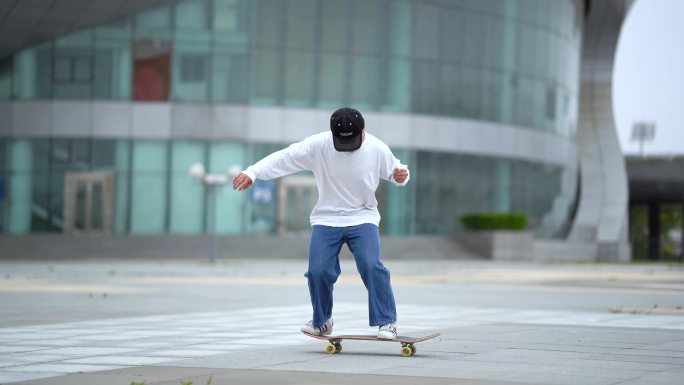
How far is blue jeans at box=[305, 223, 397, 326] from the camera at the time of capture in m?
9.53

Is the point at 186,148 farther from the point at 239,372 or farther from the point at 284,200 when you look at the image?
the point at 239,372

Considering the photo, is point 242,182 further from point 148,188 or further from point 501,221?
point 501,221

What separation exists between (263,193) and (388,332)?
125 feet

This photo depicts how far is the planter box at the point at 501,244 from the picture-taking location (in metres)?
49.0

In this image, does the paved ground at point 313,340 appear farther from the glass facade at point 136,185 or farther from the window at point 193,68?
the window at point 193,68

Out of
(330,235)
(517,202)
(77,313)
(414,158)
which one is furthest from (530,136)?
(330,235)

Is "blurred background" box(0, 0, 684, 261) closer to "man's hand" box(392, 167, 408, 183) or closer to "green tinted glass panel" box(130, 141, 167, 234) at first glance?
"green tinted glass panel" box(130, 141, 167, 234)

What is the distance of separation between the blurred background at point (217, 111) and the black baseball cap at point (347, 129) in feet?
111

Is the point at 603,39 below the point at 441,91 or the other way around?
the other way around

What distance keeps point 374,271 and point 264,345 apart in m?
1.28

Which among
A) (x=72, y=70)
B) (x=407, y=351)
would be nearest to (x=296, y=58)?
(x=72, y=70)

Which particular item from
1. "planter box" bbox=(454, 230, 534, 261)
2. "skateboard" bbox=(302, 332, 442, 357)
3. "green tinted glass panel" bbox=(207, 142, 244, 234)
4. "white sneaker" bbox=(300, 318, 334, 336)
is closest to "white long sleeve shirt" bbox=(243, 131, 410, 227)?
"white sneaker" bbox=(300, 318, 334, 336)

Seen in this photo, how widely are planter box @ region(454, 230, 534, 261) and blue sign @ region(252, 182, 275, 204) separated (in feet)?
27.5

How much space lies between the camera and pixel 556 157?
191 ft
